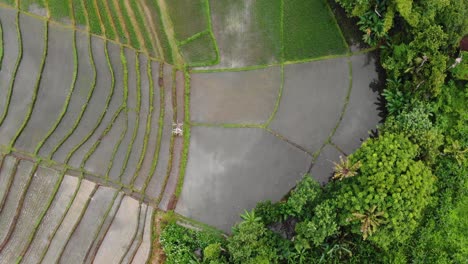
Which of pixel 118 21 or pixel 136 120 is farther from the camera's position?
pixel 118 21

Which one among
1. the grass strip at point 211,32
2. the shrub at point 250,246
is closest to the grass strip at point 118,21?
the grass strip at point 211,32

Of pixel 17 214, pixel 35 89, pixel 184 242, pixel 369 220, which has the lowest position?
pixel 17 214

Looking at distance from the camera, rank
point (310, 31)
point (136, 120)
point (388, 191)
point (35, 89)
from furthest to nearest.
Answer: point (310, 31) < point (136, 120) < point (35, 89) < point (388, 191)

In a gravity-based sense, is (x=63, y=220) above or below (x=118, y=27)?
below

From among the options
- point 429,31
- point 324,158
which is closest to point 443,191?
point 324,158

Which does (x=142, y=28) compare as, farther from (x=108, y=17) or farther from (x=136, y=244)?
(x=136, y=244)

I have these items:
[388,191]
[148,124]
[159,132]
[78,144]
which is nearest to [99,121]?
[78,144]
